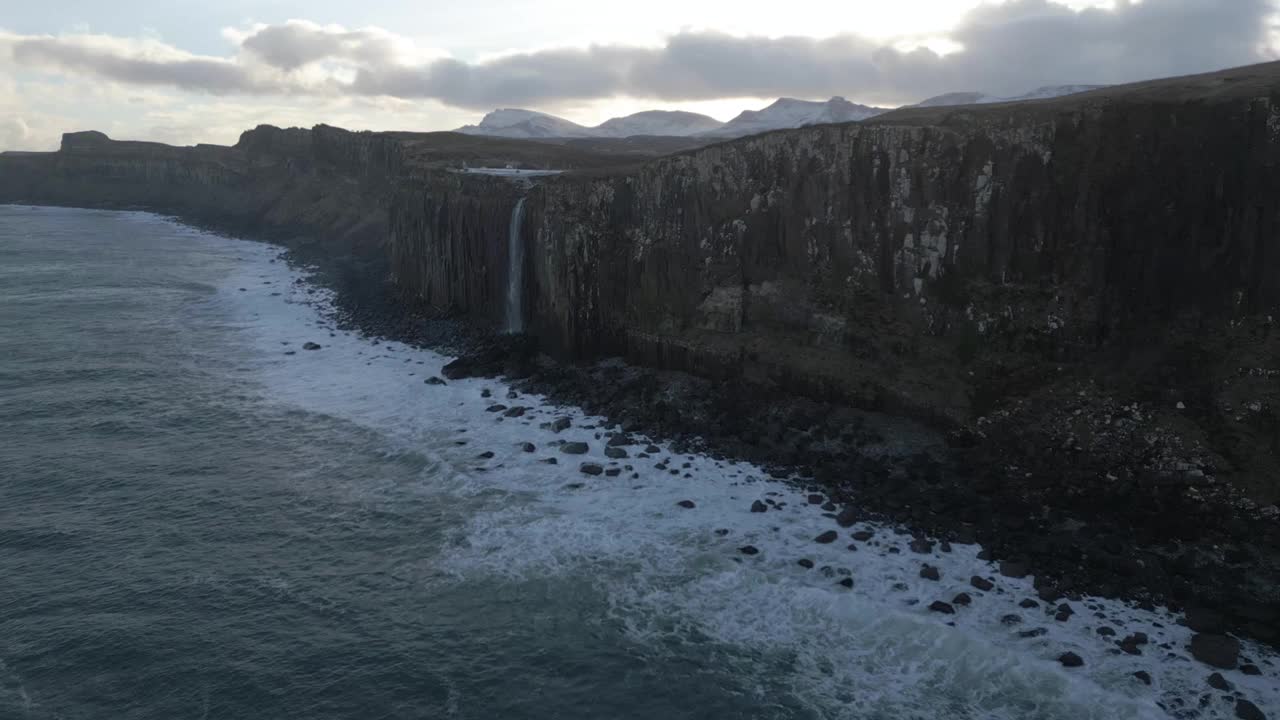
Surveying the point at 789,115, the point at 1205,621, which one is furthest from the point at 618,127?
the point at 1205,621

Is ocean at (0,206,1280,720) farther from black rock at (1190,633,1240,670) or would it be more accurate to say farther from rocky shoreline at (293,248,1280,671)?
rocky shoreline at (293,248,1280,671)

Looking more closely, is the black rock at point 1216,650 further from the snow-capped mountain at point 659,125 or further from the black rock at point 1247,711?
the snow-capped mountain at point 659,125

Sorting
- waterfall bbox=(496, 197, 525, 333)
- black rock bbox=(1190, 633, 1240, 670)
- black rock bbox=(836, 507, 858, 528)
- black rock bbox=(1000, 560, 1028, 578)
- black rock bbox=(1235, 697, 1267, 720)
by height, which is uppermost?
waterfall bbox=(496, 197, 525, 333)

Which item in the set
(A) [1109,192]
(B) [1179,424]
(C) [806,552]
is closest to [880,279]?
(A) [1109,192]

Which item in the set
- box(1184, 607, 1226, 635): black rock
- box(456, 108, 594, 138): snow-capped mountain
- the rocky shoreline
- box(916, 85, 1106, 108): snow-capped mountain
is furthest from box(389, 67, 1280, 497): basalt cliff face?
box(456, 108, 594, 138): snow-capped mountain

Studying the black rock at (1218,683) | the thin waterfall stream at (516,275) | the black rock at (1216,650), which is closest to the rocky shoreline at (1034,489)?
the black rock at (1216,650)
